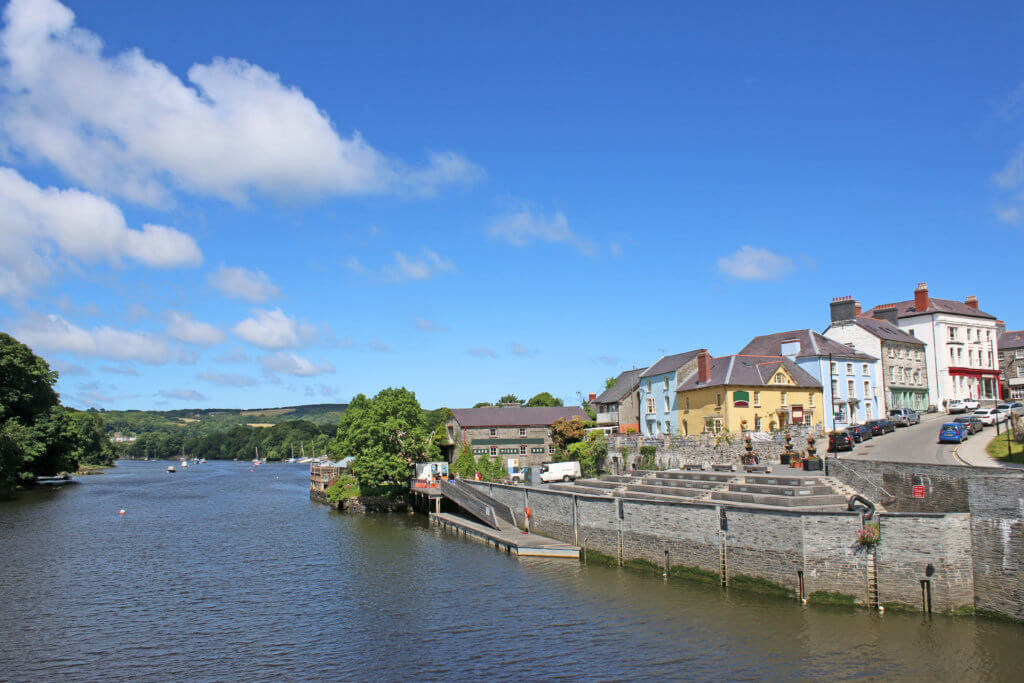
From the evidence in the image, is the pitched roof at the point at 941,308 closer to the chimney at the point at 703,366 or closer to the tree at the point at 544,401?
the chimney at the point at 703,366

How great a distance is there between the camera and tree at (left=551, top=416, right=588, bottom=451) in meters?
81.1

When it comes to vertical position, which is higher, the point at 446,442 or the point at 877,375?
the point at 877,375

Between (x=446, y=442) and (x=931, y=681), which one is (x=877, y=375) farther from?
(x=931, y=681)

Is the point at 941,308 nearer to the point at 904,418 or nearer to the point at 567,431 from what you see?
the point at 904,418

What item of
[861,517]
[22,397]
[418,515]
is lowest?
[418,515]

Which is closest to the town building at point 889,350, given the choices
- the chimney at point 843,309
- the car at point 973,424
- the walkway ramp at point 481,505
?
the chimney at point 843,309

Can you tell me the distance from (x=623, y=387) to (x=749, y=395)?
78.4 feet

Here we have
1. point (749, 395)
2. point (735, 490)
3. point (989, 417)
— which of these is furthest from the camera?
point (749, 395)

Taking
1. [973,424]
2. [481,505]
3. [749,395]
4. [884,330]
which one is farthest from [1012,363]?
[481,505]

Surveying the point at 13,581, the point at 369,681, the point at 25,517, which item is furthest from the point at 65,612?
the point at 25,517

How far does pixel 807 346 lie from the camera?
70938 millimetres

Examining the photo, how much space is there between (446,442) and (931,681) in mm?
68530

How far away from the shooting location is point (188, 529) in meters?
60.2

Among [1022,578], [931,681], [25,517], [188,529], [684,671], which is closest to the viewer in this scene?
[931,681]
